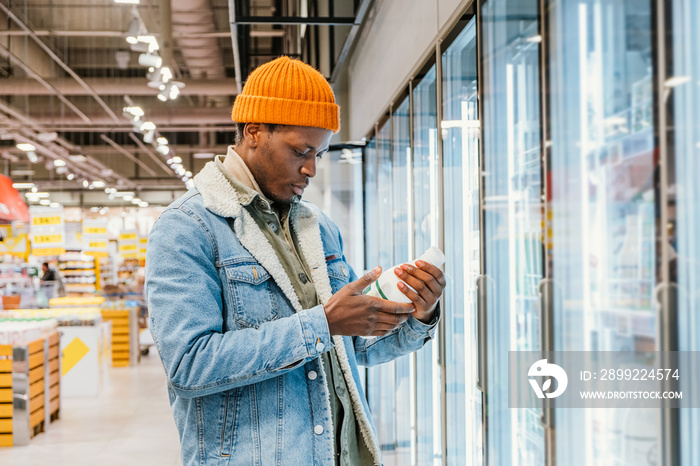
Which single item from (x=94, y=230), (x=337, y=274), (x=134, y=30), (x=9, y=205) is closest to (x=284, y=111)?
(x=337, y=274)

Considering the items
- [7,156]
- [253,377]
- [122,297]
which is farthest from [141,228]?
[253,377]

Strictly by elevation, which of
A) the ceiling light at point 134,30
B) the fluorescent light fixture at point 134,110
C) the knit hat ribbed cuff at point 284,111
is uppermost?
the ceiling light at point 134,30

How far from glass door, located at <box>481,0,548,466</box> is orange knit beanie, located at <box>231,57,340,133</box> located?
70cm

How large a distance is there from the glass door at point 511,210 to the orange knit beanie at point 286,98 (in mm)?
703

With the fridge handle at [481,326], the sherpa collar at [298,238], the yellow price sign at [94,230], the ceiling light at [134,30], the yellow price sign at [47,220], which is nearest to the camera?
the sherpa collar at [298,238]

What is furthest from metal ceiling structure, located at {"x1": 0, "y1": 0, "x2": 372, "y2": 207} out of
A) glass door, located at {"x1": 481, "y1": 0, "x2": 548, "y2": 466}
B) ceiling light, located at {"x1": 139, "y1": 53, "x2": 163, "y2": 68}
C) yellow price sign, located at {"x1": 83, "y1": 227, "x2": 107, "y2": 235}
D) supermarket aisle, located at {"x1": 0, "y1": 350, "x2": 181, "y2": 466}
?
supermarket aisle, located at {"x1": 0, "y1": 350, "x2": 181, "y2": 466}

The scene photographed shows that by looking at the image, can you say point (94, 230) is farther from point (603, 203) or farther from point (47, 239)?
point (603, 203)

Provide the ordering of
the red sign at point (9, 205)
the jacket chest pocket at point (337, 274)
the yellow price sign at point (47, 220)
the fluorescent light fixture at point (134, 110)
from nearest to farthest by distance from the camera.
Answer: the jacket chest pocket at point (337, 274) → the red sign at point (9, 205) → the fluorescent light fixture at point (134, 110) → the yellow price sign at point (47, 220)

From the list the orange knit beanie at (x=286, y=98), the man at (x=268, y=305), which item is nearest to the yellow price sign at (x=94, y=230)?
the man at (x=268, y=305)

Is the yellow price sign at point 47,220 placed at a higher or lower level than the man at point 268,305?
higher

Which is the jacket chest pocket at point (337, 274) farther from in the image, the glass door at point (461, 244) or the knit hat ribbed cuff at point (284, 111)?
the glass door at point (461, 244)

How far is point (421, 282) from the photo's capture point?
4.66ft

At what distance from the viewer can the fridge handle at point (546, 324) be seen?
1.75m

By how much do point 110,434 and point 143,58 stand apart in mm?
3802
